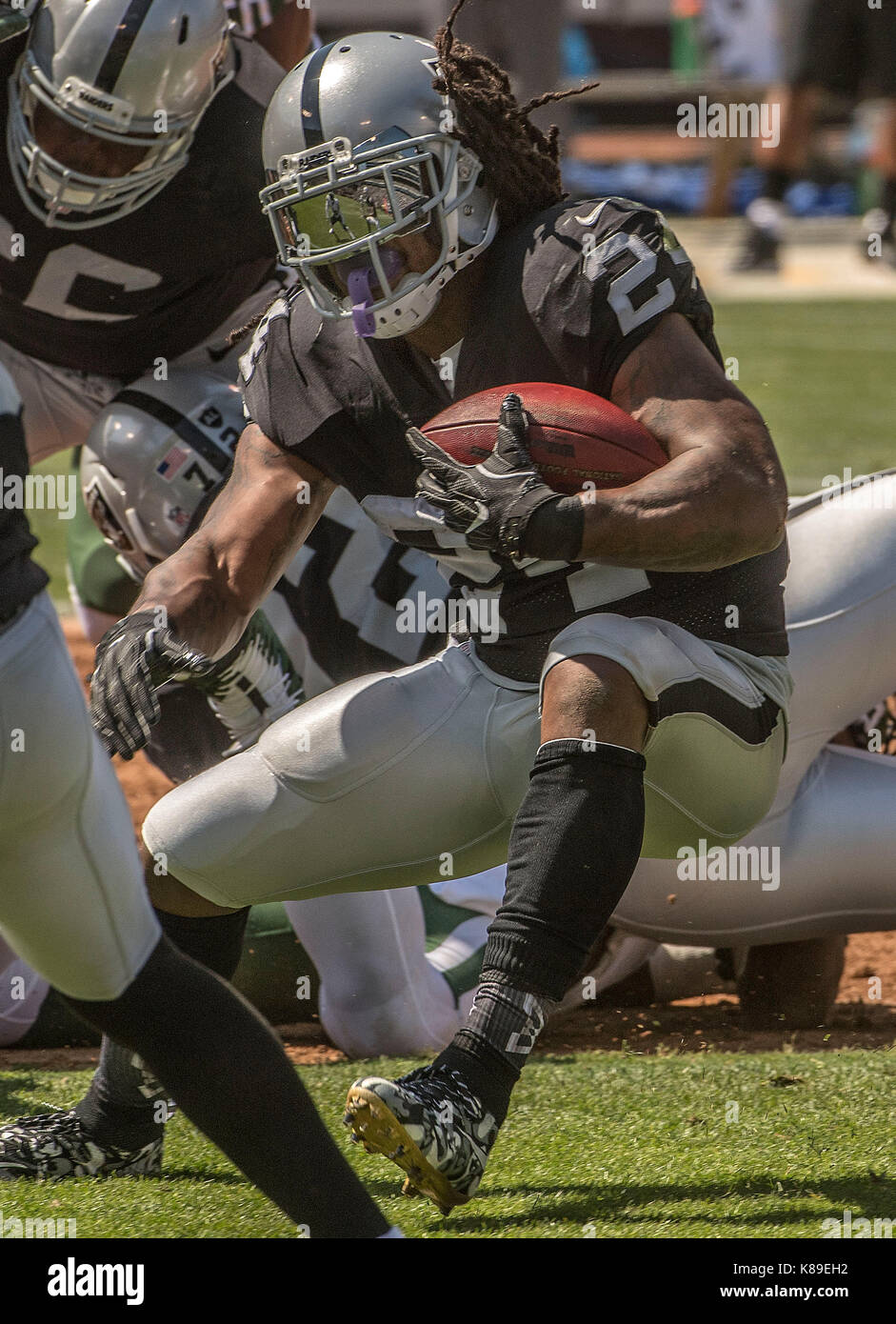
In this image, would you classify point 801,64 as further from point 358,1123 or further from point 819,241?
point 358,1123

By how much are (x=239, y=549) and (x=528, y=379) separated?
51cm

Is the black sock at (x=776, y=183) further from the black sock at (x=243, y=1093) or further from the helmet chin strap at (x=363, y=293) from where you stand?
the black sock at (x=243, y=1093)

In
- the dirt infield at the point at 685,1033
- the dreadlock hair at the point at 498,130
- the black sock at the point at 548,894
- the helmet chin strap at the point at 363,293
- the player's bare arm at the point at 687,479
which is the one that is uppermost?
the dreadlock hair at the point at 498,130

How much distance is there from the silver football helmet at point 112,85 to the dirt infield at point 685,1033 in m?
1.75

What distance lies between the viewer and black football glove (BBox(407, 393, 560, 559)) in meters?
2.42

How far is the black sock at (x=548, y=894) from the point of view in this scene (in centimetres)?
229

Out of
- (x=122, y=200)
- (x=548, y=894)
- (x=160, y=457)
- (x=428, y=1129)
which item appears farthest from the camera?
(x=160, y=457)

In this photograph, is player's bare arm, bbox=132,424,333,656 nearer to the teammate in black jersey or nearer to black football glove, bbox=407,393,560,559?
the teammate in black jersey

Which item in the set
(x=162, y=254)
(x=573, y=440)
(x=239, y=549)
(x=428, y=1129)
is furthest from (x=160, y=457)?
(x=428, y=1129)

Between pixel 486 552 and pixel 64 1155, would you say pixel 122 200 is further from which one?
pixel 64 1155

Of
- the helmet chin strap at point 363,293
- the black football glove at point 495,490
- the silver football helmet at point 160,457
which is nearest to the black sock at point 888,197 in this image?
the silver football helmet at point 160,457

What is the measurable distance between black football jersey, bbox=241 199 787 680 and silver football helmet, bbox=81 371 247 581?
3.12 ft

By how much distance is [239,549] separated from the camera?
2785mm

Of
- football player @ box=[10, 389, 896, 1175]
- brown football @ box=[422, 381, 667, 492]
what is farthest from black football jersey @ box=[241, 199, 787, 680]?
football player @ box=[10, 389, 896, 1175]
